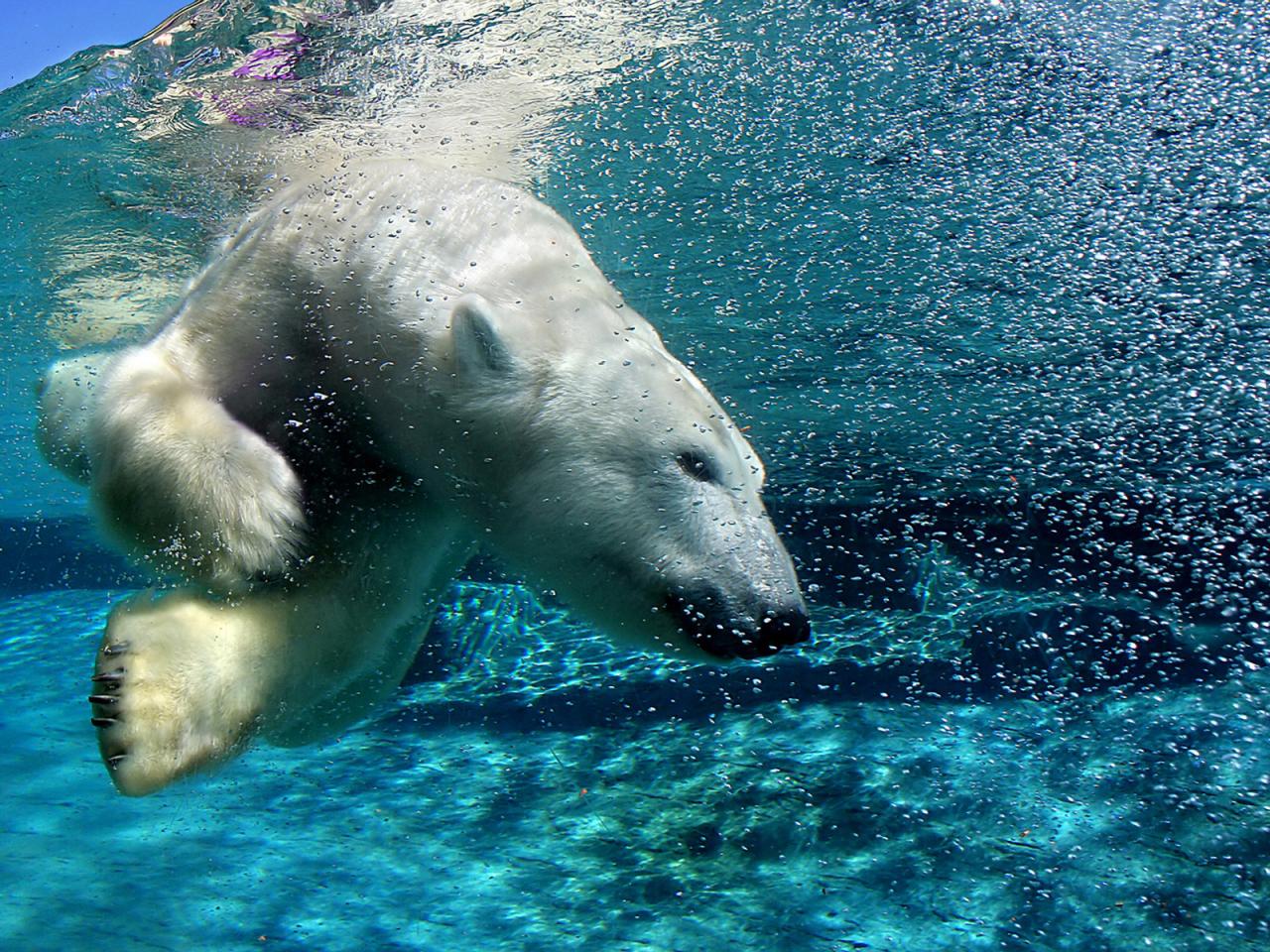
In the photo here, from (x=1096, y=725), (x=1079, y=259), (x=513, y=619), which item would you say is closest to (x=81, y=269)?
(x=513, y=619)

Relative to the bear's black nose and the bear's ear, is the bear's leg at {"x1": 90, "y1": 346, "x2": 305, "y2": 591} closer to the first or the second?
the bear's ear

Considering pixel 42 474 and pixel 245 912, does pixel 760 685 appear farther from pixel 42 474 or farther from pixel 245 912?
pixel 42 474

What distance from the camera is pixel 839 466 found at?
7.79 meters

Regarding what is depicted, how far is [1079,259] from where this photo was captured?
5.22 metres

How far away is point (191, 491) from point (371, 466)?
0.50m

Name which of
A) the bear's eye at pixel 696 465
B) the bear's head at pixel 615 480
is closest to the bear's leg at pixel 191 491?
the bear's head at pixel 615 480

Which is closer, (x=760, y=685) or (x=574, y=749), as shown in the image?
(x=574, y=749)

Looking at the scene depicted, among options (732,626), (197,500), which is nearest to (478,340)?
(197,500)

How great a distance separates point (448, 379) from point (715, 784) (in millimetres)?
3546

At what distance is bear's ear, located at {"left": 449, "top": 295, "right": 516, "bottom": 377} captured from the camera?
179cm

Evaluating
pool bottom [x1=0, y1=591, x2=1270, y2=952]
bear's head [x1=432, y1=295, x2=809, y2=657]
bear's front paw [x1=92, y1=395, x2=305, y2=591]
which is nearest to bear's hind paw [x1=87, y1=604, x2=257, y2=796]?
bear's front paw [x1=92, y1=395, x2=305, y2=591]

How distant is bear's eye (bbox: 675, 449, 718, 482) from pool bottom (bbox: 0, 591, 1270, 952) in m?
2.08

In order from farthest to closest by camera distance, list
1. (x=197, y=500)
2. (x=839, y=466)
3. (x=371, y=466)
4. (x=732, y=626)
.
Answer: (x=839, y=466), (x=371, y=466), (x=197, y=500), (x=732, y=626)

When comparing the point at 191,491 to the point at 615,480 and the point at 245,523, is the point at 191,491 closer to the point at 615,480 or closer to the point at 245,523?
the point at 245,523
